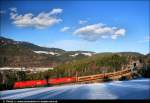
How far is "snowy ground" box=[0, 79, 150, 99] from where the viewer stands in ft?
24.2

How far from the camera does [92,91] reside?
763cm

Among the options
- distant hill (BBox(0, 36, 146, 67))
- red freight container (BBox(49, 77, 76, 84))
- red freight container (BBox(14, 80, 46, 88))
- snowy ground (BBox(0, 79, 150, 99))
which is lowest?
snowy ground (BBox(0, 79, 150, 99))

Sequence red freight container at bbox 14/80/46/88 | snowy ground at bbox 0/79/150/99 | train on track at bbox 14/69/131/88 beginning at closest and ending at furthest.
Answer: snowy ground at bbox 0/79/150/99 < train on track at bbox 14/69/131/88 < red freight container at bbox 14/80/46/88

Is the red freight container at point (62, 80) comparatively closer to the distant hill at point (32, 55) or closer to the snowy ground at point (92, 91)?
the snowy ground at point (92, 91)

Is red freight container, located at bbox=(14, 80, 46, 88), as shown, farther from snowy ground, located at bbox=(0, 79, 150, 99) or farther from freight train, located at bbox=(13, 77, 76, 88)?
snowy ground, located at bbox=(0, 79, 150, 99)

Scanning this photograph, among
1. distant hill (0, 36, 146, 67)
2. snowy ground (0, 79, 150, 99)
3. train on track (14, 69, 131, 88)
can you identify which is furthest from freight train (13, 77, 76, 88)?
distant hill (0, 36, 146, 67)

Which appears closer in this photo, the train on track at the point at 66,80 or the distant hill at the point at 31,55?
the train on track at the point at 66,80

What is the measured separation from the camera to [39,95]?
7816mm

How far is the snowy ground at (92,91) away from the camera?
→ 7.37 metres

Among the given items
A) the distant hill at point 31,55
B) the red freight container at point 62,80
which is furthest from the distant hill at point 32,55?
the red freight container at point 62,80

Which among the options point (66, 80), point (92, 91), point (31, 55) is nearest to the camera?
point (92, 91)

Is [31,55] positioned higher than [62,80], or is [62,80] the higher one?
[31,55]

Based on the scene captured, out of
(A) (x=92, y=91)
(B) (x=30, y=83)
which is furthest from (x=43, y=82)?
(A) (x=92, y=91)

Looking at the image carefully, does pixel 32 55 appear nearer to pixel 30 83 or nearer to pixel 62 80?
pixel 30 83
